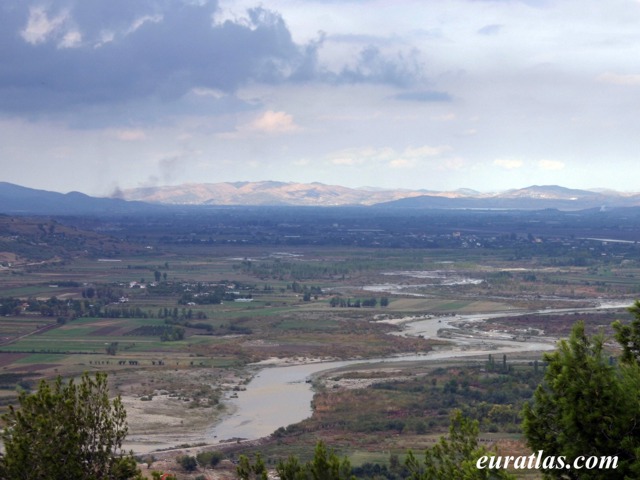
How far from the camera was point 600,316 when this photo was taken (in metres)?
70.1

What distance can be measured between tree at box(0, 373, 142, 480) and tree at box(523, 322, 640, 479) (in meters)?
7.23

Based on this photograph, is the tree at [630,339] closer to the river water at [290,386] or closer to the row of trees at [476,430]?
the row of trees at [476,430]

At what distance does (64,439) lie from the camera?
1628cm

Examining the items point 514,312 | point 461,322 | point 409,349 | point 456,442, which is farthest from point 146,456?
point 514,312

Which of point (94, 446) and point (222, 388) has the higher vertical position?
point (94, 446)

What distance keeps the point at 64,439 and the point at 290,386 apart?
34.2m

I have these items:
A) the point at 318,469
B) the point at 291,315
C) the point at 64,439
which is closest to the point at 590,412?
the point at 318,469

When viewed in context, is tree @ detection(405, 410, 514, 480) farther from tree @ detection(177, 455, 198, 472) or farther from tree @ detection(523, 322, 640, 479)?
tree @ detection(177, 455, 198, 472)

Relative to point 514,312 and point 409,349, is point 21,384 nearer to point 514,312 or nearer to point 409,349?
point 409,349

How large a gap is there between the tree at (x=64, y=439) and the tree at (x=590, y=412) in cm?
723

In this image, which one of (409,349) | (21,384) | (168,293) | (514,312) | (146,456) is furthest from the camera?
(168,293)

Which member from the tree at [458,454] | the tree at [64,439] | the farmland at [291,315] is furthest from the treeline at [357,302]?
the tree at [458,454]

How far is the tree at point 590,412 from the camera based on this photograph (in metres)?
13.0

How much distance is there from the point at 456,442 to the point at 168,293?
262 feet
